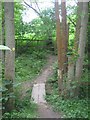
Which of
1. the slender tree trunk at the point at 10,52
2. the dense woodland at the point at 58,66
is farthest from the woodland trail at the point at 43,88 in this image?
the slender tree trunk at the point at 10,52

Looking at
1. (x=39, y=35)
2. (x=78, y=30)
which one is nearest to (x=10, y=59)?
(x=78, y=30)

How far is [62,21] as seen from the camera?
434 inches

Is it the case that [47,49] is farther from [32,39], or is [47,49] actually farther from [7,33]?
[7,33]

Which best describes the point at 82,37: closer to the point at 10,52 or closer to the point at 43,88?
the point at 10,52

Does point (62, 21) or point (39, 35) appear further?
point (39, 35)

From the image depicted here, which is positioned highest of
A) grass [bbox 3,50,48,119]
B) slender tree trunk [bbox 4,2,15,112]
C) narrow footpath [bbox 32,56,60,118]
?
slender tree trunk [bbox 4,2,15,112]

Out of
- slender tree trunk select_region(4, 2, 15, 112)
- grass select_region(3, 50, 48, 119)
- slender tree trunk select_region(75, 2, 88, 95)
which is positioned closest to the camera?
slender tree trunk select_region(4, 2, 15, 112)

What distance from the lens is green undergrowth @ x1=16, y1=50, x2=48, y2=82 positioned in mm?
14430

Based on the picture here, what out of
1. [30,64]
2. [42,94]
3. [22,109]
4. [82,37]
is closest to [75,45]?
[82,37]

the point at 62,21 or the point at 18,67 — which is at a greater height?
the point at 62,21

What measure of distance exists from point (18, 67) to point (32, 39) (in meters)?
4.51

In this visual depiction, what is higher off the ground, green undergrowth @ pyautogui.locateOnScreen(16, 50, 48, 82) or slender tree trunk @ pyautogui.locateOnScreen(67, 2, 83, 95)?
slender tree trunk @ pyautogui.locateOnScreen(67, 2, 83, 95)

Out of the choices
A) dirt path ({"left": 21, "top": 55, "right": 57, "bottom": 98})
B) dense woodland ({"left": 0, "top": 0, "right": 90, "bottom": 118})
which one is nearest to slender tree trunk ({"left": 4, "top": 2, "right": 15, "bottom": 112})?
dense woodland ({"left": 0, "top": 0, "right": 90, "bottom": 118})

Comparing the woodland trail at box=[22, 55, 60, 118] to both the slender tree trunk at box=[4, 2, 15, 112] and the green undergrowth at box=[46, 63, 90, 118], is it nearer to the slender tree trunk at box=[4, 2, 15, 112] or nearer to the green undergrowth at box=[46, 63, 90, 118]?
the green undergrowth at box=[46, 63, 90, 118]
